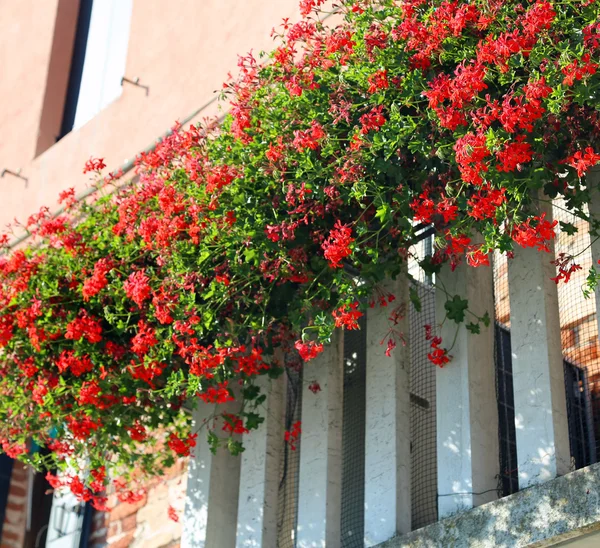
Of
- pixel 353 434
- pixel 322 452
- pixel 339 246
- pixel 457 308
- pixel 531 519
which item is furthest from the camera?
pixel 353 434

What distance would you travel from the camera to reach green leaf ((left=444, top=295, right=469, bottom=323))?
11.8ft

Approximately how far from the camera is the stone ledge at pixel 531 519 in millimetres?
2939

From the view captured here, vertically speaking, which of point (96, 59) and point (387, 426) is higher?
point (96, 59)

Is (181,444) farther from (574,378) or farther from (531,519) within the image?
(574,378)

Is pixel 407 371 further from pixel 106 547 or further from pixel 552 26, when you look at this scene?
pixel 106 547

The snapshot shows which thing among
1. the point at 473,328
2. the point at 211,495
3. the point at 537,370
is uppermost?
the point at 473,328

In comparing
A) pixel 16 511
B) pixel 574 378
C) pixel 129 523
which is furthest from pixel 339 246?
pixel 16 511

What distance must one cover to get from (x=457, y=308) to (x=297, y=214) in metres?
0.62

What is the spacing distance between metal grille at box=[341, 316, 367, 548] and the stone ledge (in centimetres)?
78

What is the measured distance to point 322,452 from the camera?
3.86 m

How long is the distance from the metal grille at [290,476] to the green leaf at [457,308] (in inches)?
31.3

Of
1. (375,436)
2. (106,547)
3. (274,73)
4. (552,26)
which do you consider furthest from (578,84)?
(106,547)

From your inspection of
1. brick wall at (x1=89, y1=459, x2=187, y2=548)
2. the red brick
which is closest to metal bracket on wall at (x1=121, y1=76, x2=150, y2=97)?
brick wall at (x1=89, y1=459, x2=187, y2=548)

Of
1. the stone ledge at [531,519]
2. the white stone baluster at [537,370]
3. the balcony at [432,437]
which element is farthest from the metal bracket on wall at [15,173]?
the stone ledge at [531,519]
